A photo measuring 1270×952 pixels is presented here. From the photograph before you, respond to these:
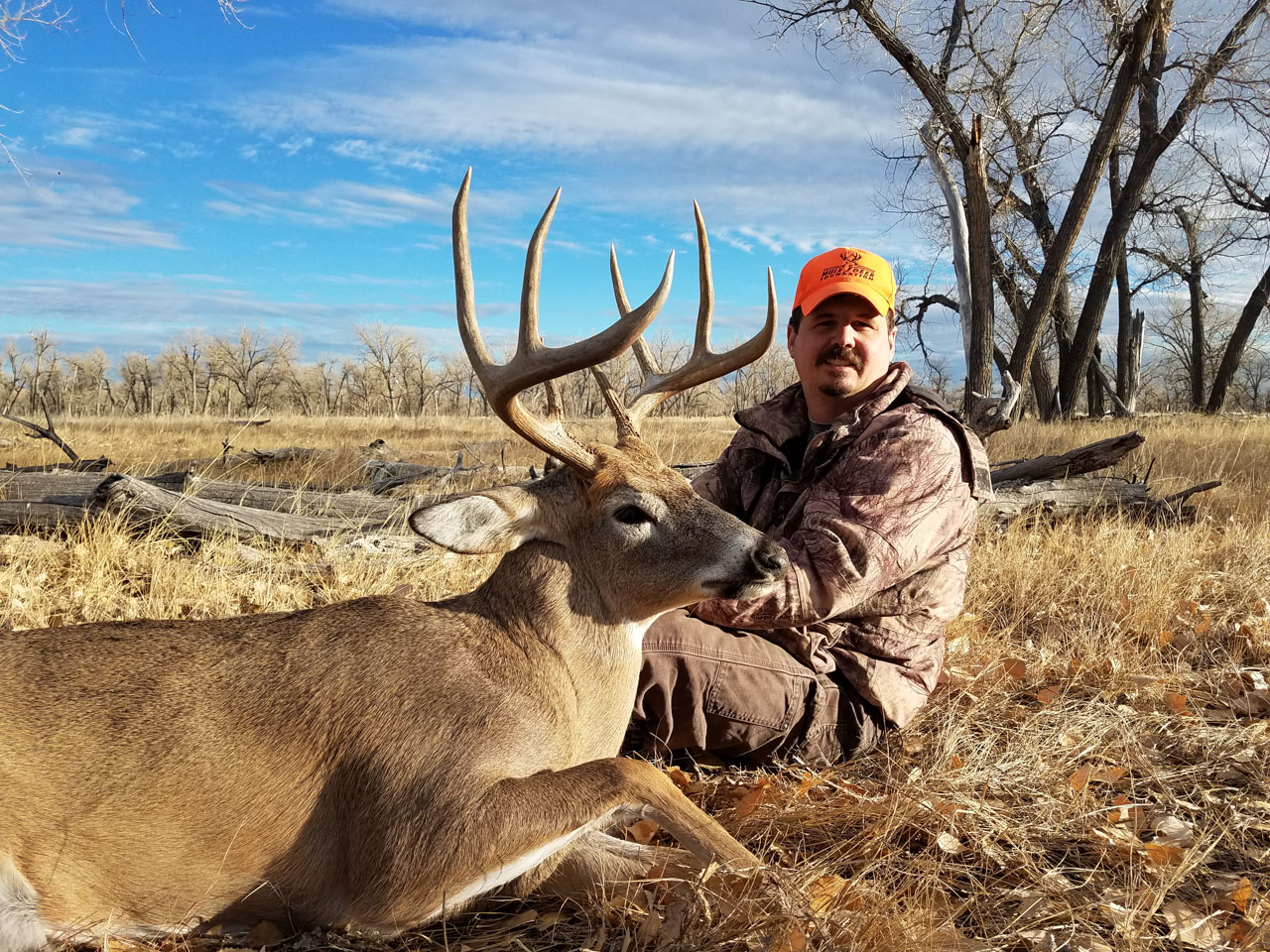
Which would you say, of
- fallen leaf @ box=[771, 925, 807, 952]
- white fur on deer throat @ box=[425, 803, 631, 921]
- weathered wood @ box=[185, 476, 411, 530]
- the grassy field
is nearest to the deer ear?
white fur on deer throat @ box=[425, 803, 631, 921]

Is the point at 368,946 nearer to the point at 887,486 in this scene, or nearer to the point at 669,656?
the point at 669,656

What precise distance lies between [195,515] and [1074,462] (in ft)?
23.0

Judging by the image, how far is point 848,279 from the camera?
4.16m

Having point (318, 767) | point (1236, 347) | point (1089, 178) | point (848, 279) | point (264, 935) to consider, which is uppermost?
point (1089, 178)

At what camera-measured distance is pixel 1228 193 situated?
22.4 meters

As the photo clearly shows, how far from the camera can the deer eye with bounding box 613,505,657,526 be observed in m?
3.29

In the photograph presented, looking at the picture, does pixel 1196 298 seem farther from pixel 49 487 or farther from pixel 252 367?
pixel 252 367

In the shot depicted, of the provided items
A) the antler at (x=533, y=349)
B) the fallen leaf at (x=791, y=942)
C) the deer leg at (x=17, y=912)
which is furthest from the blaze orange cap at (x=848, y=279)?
the deer leg at (x=17, y=912)

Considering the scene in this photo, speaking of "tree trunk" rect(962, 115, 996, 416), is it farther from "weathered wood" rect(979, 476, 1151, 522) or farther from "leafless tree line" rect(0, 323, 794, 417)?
"leafless tree line" rect(0, 323, 794, 417)

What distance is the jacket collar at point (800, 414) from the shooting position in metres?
3.95

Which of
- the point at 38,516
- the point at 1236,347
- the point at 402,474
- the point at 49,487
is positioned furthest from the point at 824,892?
the point at 1236,347

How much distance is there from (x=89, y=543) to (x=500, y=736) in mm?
4168

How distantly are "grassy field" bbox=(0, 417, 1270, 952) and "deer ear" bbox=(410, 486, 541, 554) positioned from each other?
115 centimetres

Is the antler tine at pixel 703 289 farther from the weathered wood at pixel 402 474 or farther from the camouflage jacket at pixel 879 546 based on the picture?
the weathered wood at pixel 402 474
